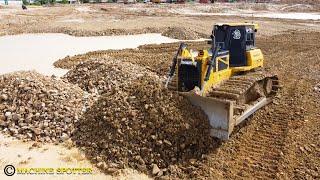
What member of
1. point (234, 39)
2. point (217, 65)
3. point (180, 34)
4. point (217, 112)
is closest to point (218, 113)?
point (217, 112)

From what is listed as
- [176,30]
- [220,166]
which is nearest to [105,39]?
[176,30]

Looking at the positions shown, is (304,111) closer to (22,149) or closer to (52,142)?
(52,142)

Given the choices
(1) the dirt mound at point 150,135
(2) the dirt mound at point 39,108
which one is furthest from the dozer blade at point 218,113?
(2) the dirt mound at point 39,108

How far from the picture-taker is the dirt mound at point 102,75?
11464mm

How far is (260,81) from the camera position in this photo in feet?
36.4

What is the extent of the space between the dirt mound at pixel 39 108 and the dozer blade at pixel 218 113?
3.15 metres

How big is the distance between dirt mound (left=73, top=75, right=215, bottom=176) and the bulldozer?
1.26 ft

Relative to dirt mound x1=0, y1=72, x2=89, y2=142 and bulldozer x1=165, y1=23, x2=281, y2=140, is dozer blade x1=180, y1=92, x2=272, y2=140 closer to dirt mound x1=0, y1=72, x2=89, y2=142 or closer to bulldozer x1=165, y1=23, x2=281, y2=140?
bulldozer x1=165, y1=23, x2=281, y2=140

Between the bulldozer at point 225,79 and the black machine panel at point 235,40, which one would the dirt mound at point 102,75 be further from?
the black machine panel at point 235,40

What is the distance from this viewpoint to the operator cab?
10.9 meters

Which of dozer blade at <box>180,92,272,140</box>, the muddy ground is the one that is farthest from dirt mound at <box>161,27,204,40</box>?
dozer blade at <box>180,92,272,140</box>

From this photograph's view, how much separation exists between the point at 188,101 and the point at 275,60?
33.0 feet

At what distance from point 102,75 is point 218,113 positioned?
4.55 metres

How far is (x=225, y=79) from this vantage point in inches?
407
